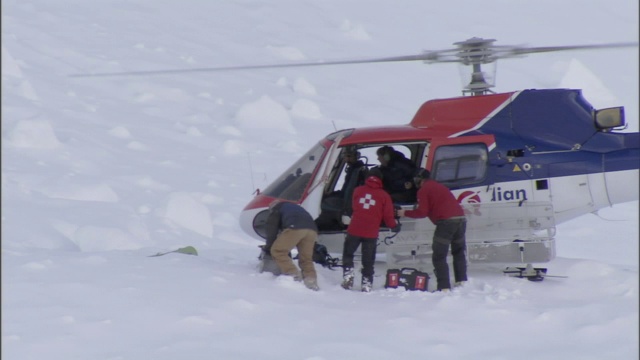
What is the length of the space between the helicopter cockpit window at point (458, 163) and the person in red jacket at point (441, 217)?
0.63m

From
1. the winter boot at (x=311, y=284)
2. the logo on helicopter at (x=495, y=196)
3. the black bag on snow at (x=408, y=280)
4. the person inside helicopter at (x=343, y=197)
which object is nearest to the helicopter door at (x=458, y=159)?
the logo on helicopter at (x=495, y=196)

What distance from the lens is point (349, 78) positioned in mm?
20906

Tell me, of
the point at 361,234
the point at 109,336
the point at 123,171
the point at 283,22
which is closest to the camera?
the point at 109,336

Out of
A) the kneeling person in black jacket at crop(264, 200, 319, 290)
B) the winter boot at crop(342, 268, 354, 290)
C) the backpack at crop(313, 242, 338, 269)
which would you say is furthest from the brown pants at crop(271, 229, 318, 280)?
the backpack at crop(313, 242, 338, 269)

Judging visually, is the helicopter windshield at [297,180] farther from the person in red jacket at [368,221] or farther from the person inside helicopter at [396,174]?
the person in red jacket at [368,221]

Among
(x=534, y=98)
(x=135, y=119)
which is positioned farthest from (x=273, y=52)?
(x=534, y=98)

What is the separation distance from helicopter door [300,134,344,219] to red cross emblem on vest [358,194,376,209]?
0.86m

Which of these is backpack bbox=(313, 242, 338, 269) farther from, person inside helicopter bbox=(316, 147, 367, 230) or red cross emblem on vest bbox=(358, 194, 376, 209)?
red cross emblem on vest bbox=(358, 194, 376, 209)

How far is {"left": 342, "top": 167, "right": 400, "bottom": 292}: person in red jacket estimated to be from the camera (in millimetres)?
7789

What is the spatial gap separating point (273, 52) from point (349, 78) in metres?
2.02

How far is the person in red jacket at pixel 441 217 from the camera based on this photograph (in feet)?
25.6

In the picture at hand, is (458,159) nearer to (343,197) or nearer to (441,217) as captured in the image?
(441,217)

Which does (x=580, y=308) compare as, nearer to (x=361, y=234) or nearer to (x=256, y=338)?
(x=361, y=234)

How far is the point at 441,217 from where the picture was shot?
7793mm
